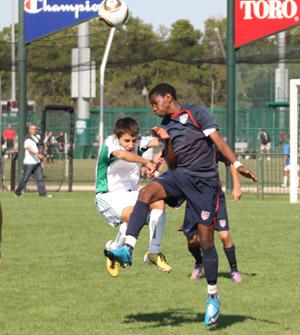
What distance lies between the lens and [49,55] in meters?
37.8

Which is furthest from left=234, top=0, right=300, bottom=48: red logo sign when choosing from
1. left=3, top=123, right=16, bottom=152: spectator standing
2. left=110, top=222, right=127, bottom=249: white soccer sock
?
left=110, top=222, right=127, bottom=249: white soccer sock

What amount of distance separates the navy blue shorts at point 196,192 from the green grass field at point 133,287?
2.97 feet

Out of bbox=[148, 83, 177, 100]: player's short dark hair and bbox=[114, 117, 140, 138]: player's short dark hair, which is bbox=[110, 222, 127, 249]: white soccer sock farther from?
bbox=[148, 83, 177, 100]: player's short dark hair

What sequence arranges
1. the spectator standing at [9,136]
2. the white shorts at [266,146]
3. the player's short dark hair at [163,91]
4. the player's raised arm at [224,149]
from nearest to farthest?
the player's raised arm at [224,149] < the player's short dark hair at [163,91] < the white shorts at [266,146] < the spectator standing at [9,136]

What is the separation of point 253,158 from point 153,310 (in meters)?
20.9

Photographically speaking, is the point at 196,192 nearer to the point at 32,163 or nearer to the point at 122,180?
the point at 122,180

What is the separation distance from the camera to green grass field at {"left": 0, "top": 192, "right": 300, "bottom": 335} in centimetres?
920

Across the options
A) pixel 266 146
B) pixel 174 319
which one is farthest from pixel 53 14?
pixel 174 319

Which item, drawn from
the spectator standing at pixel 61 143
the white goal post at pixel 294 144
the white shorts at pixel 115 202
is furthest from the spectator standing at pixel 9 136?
the white shorts at pixel 115 202

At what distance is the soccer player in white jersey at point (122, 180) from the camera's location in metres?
10.9

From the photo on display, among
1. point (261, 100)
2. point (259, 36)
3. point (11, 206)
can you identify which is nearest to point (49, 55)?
point (259, 36)

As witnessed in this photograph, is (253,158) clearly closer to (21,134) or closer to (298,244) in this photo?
(21,134)

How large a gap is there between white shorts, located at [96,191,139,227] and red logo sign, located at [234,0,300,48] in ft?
61.7

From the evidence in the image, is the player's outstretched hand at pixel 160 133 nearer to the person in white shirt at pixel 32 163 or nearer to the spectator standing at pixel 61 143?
the person in white shirt at pixel 32 163
